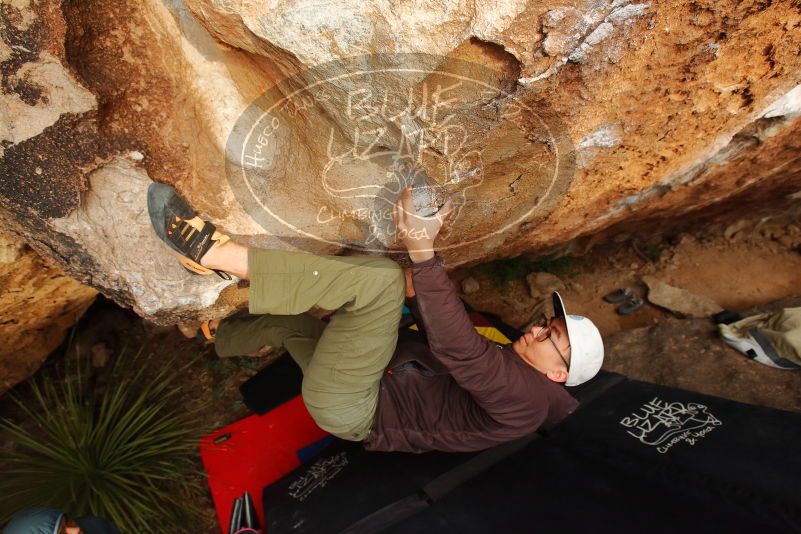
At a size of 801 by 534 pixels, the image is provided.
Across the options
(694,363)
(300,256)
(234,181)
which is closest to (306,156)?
(234,181)

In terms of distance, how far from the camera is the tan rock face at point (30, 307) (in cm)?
212

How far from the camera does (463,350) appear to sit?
1749mm

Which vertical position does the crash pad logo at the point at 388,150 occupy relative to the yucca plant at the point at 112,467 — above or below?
above

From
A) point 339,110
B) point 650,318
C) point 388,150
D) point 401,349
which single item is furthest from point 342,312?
point 650,318

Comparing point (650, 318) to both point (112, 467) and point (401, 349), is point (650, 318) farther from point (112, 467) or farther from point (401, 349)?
point (112, 467)

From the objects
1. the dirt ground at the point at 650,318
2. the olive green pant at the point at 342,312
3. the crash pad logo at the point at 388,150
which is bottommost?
the dirt ground at the point at 650,318

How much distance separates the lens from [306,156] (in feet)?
6.40

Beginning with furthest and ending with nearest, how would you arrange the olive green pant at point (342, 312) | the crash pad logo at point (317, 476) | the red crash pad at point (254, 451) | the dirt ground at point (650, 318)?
the dirt ground at point (650, 318)
the red crash pad at point (254, 451)
the crash pad logo at point (317, 476)
the olive green pant at point (342, 312)

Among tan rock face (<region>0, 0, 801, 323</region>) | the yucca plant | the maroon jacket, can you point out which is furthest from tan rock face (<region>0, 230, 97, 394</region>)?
the maroon jacket

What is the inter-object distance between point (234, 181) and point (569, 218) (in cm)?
166

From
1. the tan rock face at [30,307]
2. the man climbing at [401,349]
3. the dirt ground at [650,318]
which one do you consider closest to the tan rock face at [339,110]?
the man climbing at [401,349]

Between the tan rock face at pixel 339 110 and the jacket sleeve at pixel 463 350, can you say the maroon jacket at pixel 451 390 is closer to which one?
the jacket sleeve at pixel 463 350

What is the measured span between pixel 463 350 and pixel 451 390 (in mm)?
416

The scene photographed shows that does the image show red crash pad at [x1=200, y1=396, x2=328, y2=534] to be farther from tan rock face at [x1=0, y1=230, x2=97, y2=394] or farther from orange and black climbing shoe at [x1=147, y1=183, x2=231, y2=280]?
orange and black climbing shoe at [x1=147, y1=183, x2=231, y2=280]
